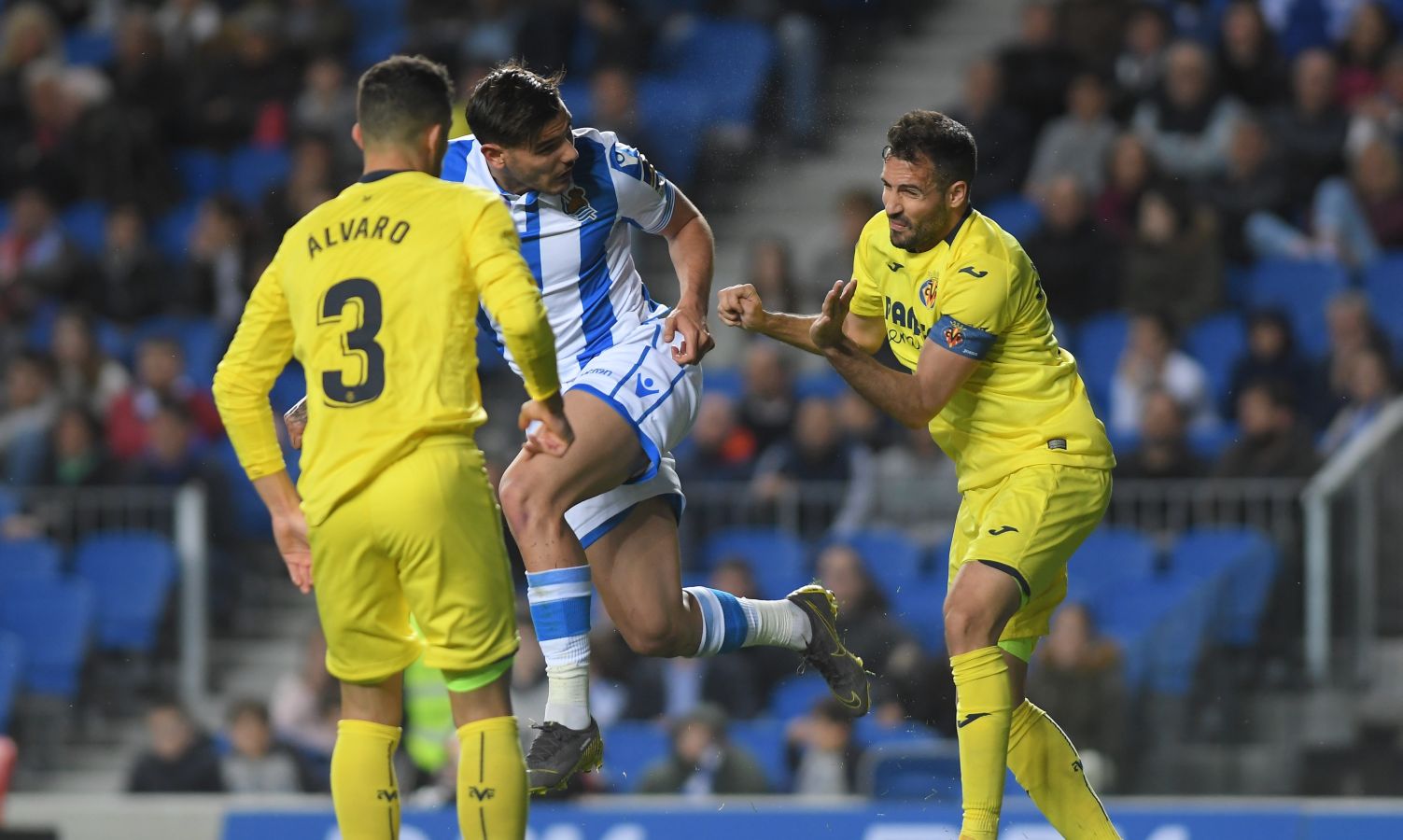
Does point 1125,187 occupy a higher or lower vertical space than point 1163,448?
higher

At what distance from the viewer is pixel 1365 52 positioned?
496 inches

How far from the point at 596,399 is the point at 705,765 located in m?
3.68

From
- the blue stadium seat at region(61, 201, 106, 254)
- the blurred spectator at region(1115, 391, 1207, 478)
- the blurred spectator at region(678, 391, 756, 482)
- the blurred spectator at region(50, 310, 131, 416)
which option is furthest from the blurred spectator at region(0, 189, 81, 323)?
the blurred spectator at region(1115, 391, 1207, 478)

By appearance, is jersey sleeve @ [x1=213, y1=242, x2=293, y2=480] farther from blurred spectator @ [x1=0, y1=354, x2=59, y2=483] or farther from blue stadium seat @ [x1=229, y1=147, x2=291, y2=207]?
blue stadium seat @ [x1=229, y1=147, x2=291, y2=207]

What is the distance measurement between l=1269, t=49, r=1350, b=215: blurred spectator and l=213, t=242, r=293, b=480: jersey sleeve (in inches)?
318

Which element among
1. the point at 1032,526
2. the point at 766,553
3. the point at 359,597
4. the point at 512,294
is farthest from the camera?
the point at 766,553

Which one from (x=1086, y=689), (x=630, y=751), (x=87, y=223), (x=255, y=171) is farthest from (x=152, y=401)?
(x=1086, y=689)

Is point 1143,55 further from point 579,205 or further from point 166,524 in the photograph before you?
point 579,205

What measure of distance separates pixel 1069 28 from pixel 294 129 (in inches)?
218

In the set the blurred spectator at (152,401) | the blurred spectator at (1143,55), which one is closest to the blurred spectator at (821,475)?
the blurred spectator at (1143,55)

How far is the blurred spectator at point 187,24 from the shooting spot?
620 inches

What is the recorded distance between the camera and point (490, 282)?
5.28 metres

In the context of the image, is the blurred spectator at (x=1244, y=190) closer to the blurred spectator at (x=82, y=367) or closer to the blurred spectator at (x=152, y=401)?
the blurred spectator at (x=152, y=401)

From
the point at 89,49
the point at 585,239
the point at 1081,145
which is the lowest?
the point at 585,239
